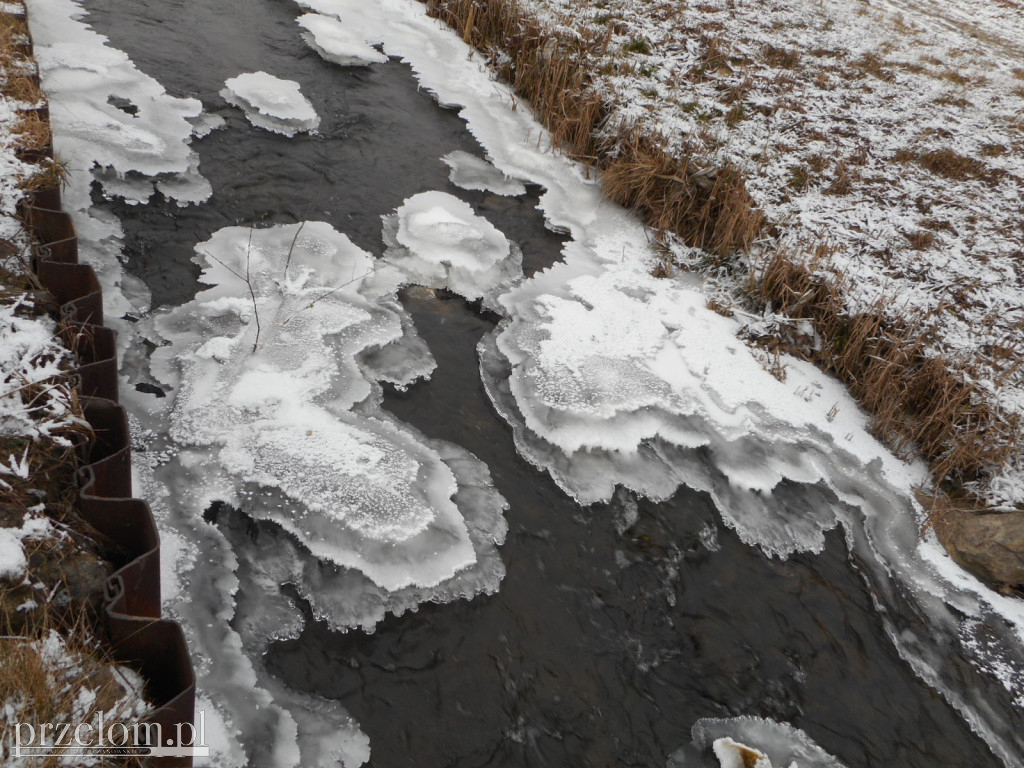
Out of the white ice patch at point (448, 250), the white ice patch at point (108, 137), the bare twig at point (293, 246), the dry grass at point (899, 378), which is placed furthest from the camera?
the white ice patch at point (448, 250)

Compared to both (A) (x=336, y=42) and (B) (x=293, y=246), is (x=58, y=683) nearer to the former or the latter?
(B) (x=293, y=246)

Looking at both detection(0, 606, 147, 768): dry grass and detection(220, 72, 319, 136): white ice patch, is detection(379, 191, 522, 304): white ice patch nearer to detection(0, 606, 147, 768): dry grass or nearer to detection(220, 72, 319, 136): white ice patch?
detection(220, 72, 319, 136): white ice patch

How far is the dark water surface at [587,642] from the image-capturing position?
2760 mm

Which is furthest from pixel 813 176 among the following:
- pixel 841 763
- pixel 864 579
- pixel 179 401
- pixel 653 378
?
pixel 179 401

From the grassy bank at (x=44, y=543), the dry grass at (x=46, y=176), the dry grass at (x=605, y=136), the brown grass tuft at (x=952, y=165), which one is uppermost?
the brown grass tuft at (x=952, y=165)

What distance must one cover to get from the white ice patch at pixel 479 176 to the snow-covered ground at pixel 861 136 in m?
1.18

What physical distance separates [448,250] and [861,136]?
5.08 meters

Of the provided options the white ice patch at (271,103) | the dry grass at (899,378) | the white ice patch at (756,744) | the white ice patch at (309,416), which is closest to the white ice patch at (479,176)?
the white ice patch at (271,103)

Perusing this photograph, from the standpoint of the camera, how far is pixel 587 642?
10.2 ft

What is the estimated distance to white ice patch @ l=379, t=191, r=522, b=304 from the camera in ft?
16.4

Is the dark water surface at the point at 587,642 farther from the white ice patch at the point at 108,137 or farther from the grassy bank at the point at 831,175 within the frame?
the grassy bank at the point at 831,175

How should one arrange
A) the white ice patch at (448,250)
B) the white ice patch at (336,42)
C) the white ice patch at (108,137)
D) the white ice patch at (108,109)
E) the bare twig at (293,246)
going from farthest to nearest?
the white ice patch at (336,42) < the white ice patch at (108,109) < the white ice patch at (448,250) < the bare twig at (293,246) < the white ice patch at (108,137)

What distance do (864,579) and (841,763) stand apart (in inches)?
46.1

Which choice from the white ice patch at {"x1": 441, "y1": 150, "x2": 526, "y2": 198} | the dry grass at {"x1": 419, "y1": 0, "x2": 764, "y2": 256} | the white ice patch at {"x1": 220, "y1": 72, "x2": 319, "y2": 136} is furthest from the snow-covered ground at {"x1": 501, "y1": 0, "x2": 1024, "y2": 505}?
the white ice patch at {"x1": 220, "y1": 72, "x2": 319, "y2": 136}
